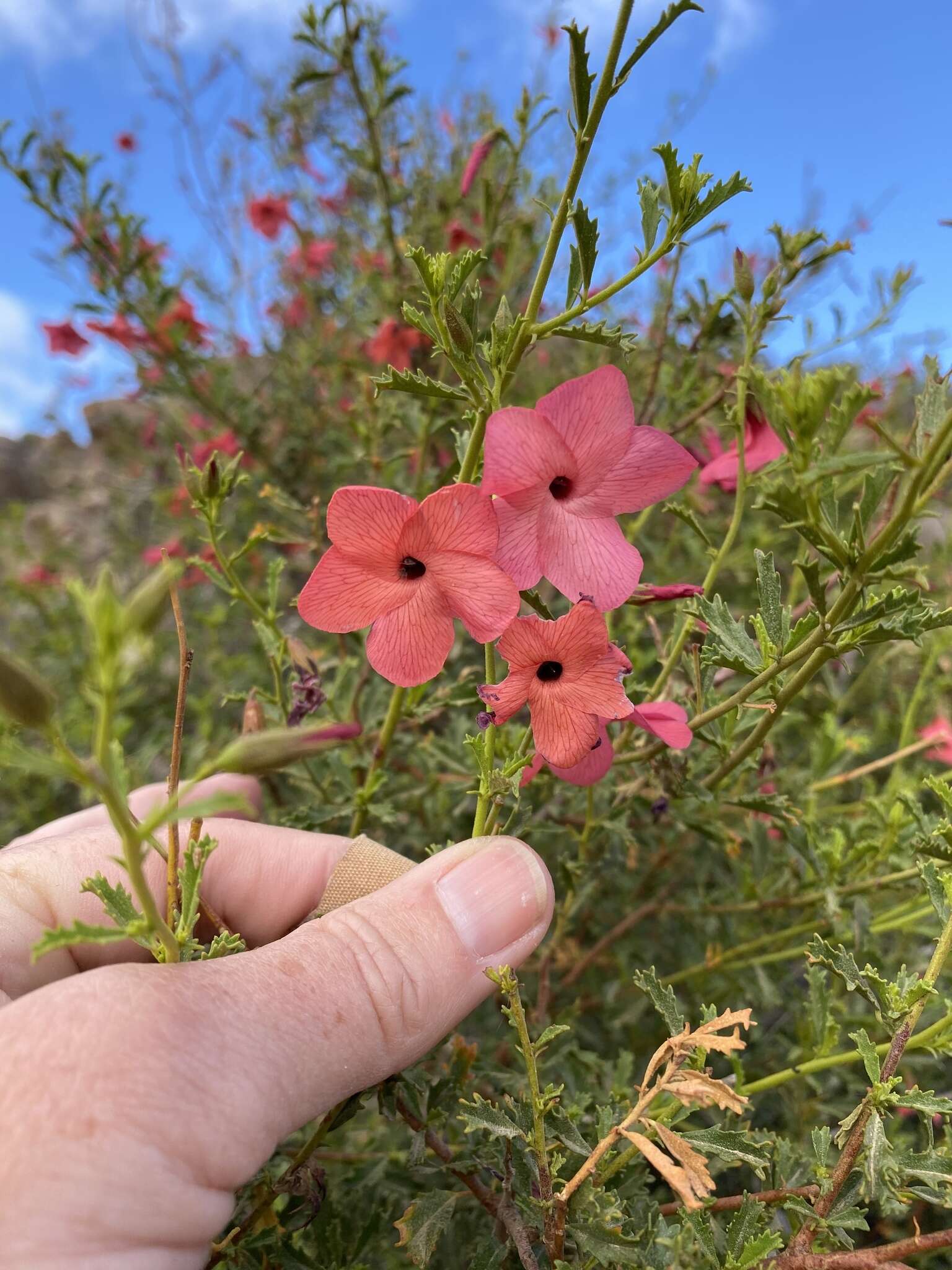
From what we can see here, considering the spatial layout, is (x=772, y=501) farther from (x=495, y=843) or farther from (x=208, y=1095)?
(x=208, y=1095)

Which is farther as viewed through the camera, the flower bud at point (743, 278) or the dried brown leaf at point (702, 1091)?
the flower bud at point (743, 278)

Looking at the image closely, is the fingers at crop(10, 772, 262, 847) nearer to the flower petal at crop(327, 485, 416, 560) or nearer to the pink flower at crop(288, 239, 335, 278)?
the flower petal at crop(327, 485, 416, 560)

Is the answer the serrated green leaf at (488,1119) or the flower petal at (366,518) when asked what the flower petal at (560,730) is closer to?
the flower petal at (366,518)

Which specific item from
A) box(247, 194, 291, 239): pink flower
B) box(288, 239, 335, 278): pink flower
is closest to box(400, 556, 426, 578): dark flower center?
box(288, 239, 335, 278): pink flower

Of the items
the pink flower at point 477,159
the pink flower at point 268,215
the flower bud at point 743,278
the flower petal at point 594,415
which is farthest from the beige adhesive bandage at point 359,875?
the pink flower at point 268,215

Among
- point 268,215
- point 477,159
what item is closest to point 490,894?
point 477,159

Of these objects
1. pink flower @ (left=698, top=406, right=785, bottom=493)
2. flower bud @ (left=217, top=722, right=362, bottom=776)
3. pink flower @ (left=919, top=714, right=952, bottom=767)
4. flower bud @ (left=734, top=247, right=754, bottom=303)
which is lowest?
pink flower @ (left=919, top=714, right=952, bottom=767)

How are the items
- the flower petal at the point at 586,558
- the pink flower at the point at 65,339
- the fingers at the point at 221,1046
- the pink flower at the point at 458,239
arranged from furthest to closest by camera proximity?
the pink flower at the point at 65,339 → the pink flower at the point at 458,239 → the flower petal at the point at 586,558 → the fingers at the point at 221,1046
